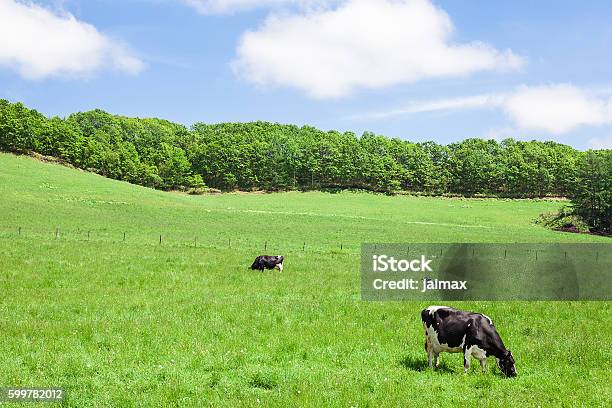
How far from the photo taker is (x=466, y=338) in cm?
1160

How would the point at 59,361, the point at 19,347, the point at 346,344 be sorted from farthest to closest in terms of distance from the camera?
the point at 346,344, the point at 19,347, the point at 59,361

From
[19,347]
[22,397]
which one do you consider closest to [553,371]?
[22,397]

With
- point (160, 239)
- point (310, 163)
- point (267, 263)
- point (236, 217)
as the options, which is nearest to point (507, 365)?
point (267, 263)

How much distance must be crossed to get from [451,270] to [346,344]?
1669 centimetres

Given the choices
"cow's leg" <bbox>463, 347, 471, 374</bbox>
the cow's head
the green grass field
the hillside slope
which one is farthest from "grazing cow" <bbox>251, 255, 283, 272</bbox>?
the cow's head

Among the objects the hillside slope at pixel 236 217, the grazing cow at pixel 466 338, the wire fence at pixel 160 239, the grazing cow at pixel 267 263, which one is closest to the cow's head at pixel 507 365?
the grazing cow at pixel 466 338

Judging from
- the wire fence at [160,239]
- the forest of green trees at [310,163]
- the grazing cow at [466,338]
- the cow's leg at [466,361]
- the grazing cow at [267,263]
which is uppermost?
the forest of green trees at [310,163]

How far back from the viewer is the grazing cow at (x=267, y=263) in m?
27.9

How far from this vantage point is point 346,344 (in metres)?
13.5

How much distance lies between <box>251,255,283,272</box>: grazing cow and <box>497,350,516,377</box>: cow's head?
1773cm

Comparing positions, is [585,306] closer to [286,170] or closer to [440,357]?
[440,357]

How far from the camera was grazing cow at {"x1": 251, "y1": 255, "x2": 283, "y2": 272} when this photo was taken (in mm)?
27922

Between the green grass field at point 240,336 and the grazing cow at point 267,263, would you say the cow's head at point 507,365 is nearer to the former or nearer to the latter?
the green grass field at point 240,336

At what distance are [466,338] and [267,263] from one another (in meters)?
17.6
